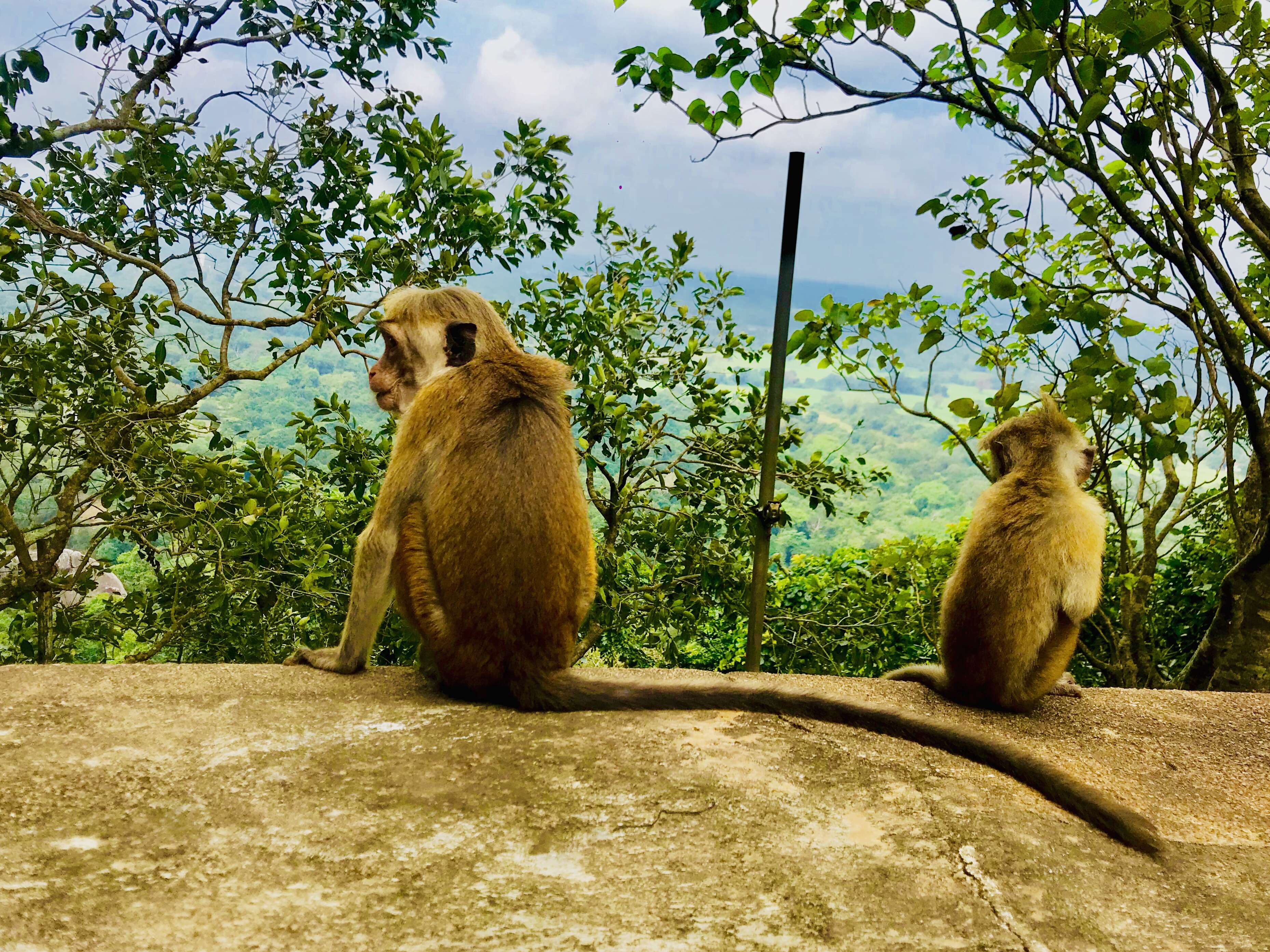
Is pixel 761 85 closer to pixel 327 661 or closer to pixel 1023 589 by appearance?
pixel 1023 589

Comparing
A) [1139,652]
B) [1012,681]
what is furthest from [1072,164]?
[1139,652]

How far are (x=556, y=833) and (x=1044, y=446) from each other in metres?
Result: 2.57

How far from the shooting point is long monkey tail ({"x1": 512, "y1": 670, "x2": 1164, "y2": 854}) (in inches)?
117

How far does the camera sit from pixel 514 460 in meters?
3.19

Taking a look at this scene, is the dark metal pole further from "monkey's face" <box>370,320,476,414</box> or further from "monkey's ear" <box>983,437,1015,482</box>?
"monkey's face" <box>370,320,476,414</box>

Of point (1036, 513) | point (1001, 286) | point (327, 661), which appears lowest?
point (327, 661)

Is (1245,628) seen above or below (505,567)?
below

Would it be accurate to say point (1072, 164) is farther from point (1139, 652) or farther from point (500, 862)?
point (1139, 652)

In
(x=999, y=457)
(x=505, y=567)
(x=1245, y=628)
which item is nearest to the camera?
(x=505, y=567)

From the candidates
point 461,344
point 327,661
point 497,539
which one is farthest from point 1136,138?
point 327,661

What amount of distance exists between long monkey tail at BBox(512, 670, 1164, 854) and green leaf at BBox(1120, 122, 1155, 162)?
221 centimetres

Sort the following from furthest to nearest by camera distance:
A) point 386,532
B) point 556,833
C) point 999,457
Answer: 1. point 999,457
2. point 386,532
3. point 556,833

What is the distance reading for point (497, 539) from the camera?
309 centimetres

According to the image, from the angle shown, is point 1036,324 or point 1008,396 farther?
point 1008,396
